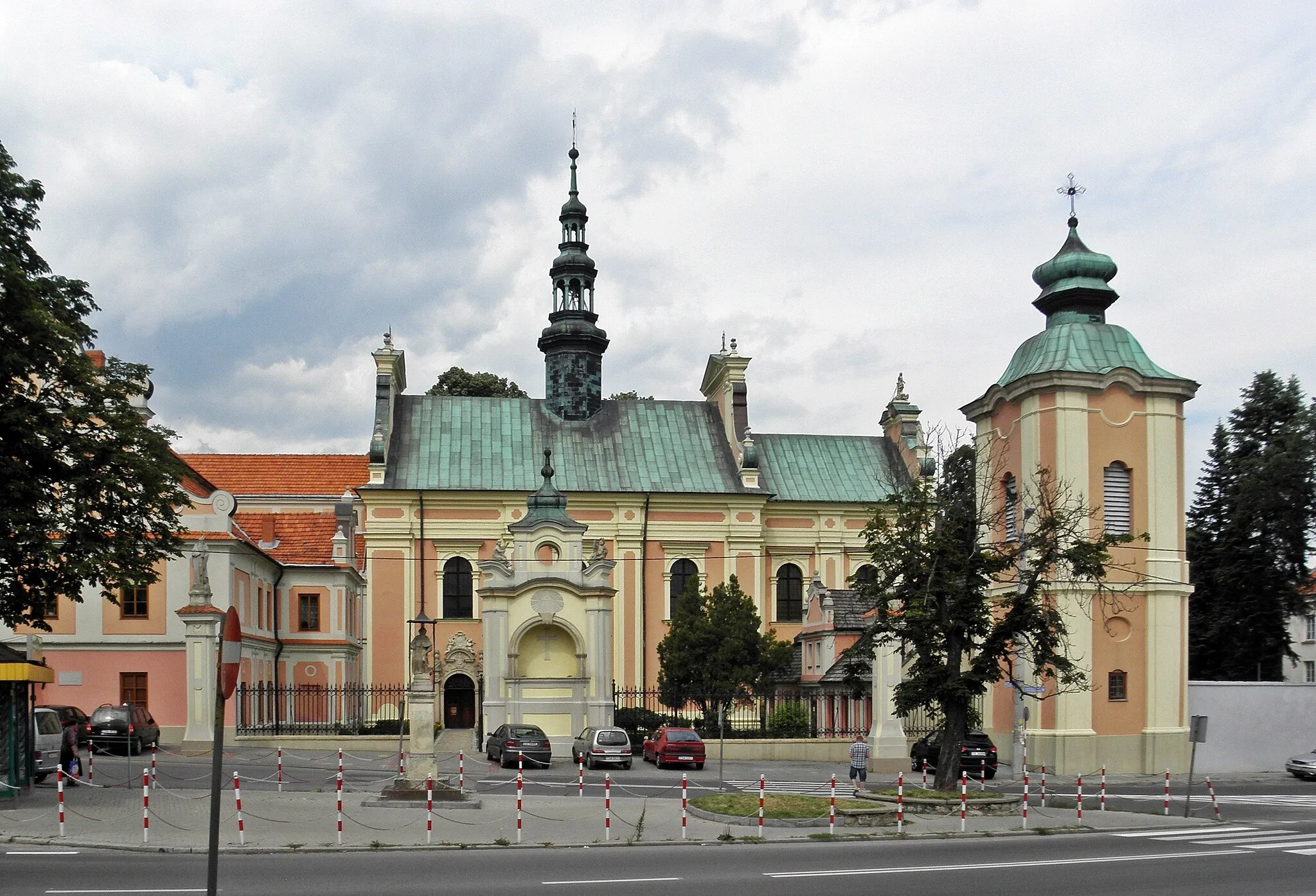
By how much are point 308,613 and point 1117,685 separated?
28346mm

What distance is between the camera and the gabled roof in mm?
51000

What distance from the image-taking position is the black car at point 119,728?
1312 inches

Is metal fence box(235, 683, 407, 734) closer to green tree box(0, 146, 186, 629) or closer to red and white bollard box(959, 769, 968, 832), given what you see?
green tree box(0, 146, 186, 629)

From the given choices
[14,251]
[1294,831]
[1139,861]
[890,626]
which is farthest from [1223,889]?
[14,251]

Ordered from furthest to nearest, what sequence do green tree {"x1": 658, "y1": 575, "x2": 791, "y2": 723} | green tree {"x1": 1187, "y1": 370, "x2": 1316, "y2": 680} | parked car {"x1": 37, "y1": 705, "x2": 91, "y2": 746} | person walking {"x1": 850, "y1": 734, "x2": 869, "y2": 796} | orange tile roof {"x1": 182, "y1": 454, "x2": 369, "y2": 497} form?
orange tile roof {"x1": 182, "y1": 454, "x2": 369, "y2": 497}, green tree {"x1": 1187, "y1": 370, "x2": 1316, "y2": 680}, green tree {"x1": 658, "y1": 575, "x2": 791, "y2": 723}, parked car {"x1": 37, "y1": 705, "x2": 91, "y2": 746}, person walking {"x1": 850, "y1": 734, "x2": 869, "y2": 796}

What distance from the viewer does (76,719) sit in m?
34.5

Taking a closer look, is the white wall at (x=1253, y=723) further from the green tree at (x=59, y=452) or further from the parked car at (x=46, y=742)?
the parked car at (x=46, y=742)

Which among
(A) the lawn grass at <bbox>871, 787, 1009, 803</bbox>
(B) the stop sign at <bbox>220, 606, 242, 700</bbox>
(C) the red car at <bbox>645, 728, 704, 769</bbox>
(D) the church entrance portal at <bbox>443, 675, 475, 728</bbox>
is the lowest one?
(D) the church entrance portal at <bbox>443, 675, 475, 728</bbox>

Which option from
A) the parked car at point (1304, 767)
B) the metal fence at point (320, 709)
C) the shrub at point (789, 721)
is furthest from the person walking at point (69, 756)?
the parked car at point (1304, 767)

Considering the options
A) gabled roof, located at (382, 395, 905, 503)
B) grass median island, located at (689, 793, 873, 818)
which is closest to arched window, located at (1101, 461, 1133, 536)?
gabled roof, located at (382, 395, 905, 503)

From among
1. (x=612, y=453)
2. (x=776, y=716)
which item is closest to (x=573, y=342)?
(x=612, y=453)

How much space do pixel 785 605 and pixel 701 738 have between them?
16.0 m

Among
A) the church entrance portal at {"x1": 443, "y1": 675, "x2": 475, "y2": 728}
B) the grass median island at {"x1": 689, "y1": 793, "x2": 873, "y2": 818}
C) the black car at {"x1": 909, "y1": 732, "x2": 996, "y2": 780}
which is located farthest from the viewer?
the church entrance portal at {"x1": 443, "y1": 675, "x2": 475, "y2": 728}

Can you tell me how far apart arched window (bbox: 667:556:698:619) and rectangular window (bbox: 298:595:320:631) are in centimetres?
1279
